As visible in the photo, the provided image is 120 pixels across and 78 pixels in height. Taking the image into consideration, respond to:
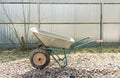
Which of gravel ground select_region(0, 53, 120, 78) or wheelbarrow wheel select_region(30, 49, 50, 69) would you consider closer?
gravel ground select_region(0, 53, 120, 78)

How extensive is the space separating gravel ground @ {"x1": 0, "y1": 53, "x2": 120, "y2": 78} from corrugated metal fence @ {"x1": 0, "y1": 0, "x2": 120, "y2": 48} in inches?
98.9

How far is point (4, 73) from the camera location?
679 centimetres

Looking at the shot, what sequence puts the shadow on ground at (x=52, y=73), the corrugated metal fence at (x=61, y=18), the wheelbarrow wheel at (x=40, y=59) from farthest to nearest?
the corrugated metal fence at (x=61, y=18), the wheelbarrow wheel at (x=40, y=59), the shadow on ground at (x=52, y=73)

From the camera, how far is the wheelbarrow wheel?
258 inches

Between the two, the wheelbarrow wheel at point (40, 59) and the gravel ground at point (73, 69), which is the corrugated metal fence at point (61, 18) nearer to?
the gravel ground at point (73, 69)

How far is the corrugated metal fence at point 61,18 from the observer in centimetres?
998

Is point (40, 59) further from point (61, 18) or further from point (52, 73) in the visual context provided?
point (61, 18)

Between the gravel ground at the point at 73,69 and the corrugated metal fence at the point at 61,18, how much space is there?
2512 mm

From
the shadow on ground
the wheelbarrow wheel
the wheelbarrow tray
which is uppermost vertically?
the wheelbarrow tray

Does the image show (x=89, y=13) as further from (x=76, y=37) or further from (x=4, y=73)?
(x=4, y=73)

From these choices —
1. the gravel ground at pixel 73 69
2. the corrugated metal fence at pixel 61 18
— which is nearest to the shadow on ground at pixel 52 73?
the gravel ground at pixel 73 69

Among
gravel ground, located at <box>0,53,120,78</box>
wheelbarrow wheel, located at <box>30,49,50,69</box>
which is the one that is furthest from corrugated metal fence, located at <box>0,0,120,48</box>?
wheelbarrow wheel, located at <box>30,49,50,69</box>

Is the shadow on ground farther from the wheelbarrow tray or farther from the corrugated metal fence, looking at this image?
the corrugated metal fence

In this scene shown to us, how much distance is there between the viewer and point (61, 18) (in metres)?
10.1
